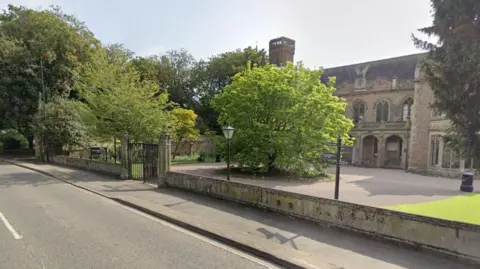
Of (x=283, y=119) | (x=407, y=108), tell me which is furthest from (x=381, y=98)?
(x=283, y=119)

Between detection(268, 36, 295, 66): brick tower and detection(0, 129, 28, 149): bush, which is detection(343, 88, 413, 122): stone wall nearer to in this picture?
detection(268, 36, 295, 66): brick tower

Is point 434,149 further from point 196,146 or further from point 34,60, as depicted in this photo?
point 34,60

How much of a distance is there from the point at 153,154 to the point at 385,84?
30.8 m

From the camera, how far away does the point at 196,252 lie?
6.29 metres

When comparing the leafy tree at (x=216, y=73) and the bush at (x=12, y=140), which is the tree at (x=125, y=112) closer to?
the leafy tree at (x=216, y=73)

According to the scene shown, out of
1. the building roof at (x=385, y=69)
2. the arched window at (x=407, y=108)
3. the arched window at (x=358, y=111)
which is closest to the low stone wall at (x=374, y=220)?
the arched window at (x=407, y=108)

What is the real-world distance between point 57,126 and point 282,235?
1065 inches

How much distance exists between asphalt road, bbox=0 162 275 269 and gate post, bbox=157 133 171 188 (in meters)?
4.31

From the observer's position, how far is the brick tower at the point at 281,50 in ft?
159

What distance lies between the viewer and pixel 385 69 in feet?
129

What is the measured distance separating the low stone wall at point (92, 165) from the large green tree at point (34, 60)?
29.0 ft

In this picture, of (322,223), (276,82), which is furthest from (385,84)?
(322,223)

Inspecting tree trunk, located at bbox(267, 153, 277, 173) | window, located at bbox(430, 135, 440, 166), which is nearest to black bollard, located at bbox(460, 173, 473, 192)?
tree trunk, located at bbox(267, 153, 277, 173)

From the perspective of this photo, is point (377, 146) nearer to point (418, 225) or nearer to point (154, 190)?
point (154, 190)
